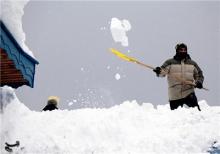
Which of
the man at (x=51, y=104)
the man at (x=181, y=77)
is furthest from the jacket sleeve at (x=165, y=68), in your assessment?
the man at (x=51, y=104)

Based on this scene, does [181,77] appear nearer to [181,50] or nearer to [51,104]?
[181,50]

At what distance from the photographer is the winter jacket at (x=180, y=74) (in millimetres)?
8172

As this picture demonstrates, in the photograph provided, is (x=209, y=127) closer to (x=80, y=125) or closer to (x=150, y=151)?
(x=150, y=151)

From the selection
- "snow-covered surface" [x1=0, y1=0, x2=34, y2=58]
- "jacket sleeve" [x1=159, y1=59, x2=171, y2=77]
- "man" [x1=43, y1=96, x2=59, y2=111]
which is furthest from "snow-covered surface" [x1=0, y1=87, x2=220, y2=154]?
"man" [x1=43, y1=96, x2=59, y2=111]

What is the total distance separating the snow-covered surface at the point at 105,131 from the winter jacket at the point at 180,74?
105 cm

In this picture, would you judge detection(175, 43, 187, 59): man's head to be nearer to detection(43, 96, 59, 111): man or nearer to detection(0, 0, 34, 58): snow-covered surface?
detection(43, 96, 59, 111): man

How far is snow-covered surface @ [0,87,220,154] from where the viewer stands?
17.9 ft

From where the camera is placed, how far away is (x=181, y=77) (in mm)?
8211

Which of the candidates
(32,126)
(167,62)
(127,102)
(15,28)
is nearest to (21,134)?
(32,126)

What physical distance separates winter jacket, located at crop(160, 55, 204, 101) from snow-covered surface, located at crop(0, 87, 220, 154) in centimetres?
105

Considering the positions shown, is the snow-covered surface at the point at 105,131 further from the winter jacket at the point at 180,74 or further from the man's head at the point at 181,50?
the man's head at the point at 181,50

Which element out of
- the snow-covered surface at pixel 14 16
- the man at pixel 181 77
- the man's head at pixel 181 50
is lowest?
the man at pixel 181 77

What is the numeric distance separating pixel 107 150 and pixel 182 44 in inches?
141

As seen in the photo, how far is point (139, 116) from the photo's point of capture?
23.4 ft
